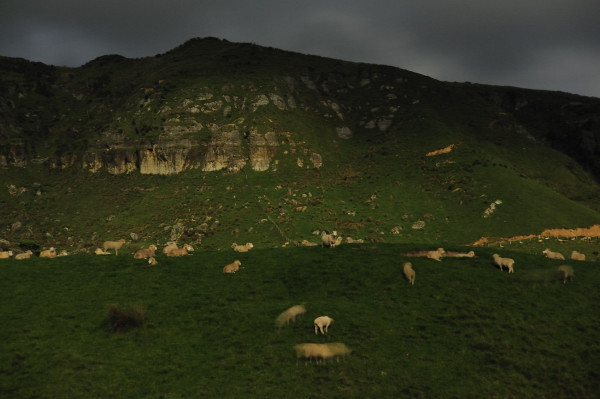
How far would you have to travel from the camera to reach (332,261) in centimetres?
3519

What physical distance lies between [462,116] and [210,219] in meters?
107

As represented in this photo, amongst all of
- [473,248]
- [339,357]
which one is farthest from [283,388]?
[473,248]

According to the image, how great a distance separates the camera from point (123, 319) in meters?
24.8

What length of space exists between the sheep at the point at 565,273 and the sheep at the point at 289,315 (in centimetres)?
2127

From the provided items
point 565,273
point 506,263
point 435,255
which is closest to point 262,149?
point 435,255

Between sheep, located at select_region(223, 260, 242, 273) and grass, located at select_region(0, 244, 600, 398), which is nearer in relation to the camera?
grass, located at select_region(0, 244, 600, 398)

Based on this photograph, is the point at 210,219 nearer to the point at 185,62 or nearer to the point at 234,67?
the point at 234,67

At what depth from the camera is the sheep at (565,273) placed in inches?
1213

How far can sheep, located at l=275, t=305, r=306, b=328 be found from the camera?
2536 centimetres

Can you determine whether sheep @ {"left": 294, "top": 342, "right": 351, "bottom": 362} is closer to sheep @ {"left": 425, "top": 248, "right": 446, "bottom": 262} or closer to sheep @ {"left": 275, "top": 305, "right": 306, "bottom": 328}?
sheep @ {"left": 275, "top": 305, "right": 306, "bottom": 328}

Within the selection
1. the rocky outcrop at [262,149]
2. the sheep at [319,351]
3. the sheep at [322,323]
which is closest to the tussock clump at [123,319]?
Result: the sheep at [319,351]

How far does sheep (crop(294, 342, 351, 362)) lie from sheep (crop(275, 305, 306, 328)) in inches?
123

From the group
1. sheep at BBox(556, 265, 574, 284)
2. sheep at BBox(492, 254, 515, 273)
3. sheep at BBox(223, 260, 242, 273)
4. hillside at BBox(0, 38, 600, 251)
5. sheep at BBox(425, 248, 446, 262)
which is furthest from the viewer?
hillside at BBox(0, 38, 600, 251)

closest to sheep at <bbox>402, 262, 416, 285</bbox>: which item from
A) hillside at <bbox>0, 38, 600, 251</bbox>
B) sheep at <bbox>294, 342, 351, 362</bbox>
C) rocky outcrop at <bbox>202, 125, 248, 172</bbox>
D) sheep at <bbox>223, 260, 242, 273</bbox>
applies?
sheep at <bbox>294, 342, 351, 362</bbox>
